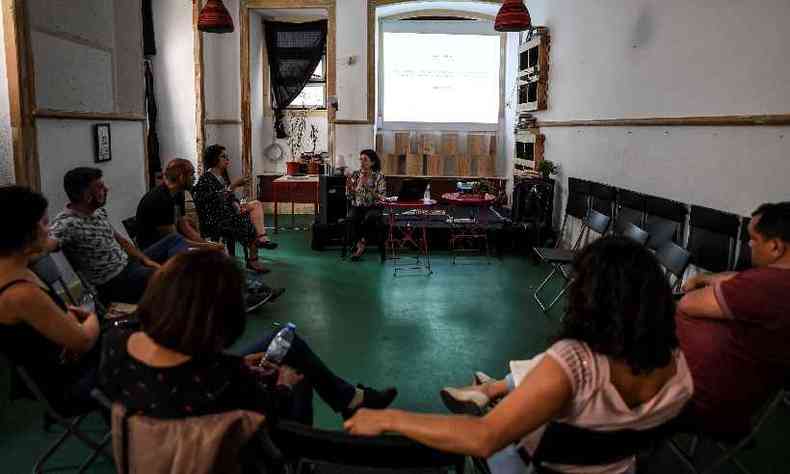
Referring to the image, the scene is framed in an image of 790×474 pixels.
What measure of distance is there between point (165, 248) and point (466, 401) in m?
2.86

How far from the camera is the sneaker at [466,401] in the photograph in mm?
1959

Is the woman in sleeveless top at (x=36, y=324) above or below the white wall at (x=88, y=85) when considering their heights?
below

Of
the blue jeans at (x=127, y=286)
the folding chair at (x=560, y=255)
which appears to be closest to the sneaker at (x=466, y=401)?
the blue jeans at (x=127, y=286)

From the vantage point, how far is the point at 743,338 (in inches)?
83.1

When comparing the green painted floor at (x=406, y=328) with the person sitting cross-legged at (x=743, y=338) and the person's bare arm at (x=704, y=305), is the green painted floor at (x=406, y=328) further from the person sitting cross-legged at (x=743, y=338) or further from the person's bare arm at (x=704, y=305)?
the person's bare arm at (x=704, y=305)

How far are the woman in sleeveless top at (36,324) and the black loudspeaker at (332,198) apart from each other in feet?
15.5

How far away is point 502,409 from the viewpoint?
1.45 meters

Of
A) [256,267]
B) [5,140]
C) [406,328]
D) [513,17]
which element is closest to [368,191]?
[256,267]

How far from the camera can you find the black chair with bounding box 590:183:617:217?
5.62 meters

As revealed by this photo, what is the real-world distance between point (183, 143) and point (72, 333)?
6766mm

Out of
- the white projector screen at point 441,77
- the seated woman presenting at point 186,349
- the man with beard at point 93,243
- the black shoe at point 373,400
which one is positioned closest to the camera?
the seated woman presenting at point 186,349

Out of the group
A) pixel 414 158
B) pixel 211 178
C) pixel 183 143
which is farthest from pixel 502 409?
pixel 414 158

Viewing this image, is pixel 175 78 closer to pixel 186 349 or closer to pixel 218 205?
pixel 218 205

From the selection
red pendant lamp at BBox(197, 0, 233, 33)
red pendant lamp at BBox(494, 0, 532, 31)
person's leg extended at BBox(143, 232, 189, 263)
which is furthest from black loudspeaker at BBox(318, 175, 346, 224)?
person's leg extended at BBox(143, 232, 189, 263)
